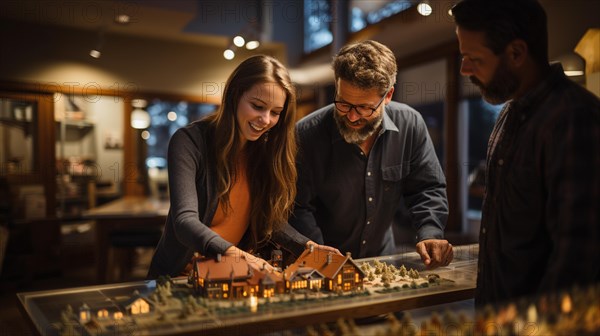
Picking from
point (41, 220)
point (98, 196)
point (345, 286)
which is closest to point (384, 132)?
point (345, 286)

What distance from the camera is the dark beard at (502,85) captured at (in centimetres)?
159

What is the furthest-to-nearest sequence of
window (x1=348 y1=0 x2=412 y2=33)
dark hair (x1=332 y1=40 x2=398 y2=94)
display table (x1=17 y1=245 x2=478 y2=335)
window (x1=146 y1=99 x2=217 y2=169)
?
window (x1=146 y1=99 x2=217 y2=169) → window (x1=348 y1=0 x2=412 y2=33) → dark hair (x1=332 y1=40 x2=398 y2=94) → display table (x1=17 y1=245 x2=478 y2=335)

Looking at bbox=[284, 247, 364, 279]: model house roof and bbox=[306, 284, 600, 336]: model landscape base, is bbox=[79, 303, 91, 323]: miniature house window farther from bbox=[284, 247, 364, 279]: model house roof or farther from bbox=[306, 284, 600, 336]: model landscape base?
bbox=[306, 284, 600, 336]: model landscape base

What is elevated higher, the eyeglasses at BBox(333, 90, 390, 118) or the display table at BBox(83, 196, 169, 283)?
the eyeglasses at BBox(333, 90, 390, 118)

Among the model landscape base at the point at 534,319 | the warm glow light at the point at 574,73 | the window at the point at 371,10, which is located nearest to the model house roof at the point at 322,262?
the model landscape base at the point at 534,319

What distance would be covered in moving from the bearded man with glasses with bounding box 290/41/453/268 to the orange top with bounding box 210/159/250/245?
315 millimetres

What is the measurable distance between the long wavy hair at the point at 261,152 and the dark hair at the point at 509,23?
3.04ft

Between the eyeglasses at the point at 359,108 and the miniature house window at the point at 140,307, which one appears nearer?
the miniature house window at the point at 140,307

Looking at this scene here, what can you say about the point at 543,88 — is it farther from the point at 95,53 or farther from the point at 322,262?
the point at 95,53

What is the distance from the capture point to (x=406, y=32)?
572 centimetres

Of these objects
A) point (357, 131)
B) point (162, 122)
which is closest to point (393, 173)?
point (357, 131)

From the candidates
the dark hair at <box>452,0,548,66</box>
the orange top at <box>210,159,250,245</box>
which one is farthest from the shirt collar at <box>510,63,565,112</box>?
the orange top at <box>210,159,250,245</box>

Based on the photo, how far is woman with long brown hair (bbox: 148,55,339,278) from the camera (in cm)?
217

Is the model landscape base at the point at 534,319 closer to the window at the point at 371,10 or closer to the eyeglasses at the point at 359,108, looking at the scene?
the eyeglasses at the point at 359,108
